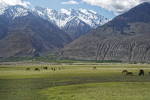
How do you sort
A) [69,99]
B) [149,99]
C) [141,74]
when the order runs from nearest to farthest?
[149,99] < [69,99] < [141,74]

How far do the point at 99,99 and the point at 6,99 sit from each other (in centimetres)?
1358

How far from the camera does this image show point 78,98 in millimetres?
45812

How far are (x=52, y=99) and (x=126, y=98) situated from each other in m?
11.0

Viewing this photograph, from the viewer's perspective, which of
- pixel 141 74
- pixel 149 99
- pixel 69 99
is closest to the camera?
pixel 149 99

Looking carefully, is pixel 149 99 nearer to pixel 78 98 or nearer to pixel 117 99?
pixel 117 99

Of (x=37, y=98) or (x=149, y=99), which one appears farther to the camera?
(x=37, y=98)

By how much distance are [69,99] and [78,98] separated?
1.67 metres

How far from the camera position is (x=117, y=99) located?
42938mm

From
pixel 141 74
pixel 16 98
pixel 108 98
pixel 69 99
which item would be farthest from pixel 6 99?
pixel 141 74

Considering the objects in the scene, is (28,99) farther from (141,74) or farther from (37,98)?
(141,74)

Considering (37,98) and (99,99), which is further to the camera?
(37,98)

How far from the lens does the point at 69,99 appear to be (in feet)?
147

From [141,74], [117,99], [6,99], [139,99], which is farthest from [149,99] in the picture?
[141,74]

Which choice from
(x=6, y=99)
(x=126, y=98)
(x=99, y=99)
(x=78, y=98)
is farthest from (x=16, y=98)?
(x=126, y=98)
